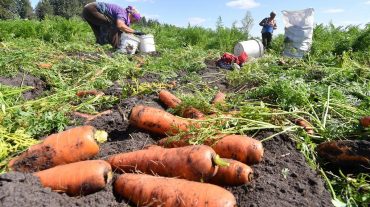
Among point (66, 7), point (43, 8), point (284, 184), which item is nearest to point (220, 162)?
point (284, 184)

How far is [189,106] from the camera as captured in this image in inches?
142

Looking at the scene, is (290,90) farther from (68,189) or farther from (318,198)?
(68,189)

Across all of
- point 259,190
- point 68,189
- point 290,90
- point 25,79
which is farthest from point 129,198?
point 25,79

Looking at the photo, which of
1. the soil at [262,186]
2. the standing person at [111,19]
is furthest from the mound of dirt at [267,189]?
the standing person at [111,19]

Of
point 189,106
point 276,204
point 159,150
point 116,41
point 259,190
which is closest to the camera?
point 276,204

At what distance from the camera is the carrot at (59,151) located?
8.95ft

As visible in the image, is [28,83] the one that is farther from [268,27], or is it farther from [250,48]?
[268,27]

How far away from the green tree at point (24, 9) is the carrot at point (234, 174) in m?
83.6

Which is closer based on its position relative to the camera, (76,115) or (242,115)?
(242,115)

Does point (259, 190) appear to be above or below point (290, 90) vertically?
below

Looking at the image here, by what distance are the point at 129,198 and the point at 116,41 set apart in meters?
8.62

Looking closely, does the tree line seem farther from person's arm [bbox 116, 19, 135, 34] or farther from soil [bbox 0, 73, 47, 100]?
soil [bbox 0, 73, 47, 100]

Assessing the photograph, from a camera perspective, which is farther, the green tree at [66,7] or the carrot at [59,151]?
the green tree at [66,7]

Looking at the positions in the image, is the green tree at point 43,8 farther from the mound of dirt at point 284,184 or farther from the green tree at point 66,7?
the mound of dirt at point 284,184
